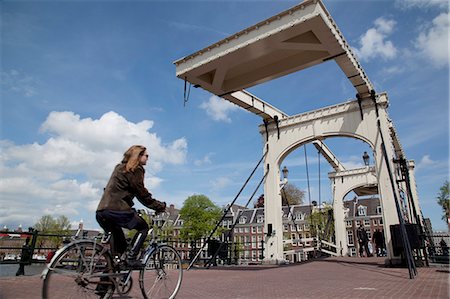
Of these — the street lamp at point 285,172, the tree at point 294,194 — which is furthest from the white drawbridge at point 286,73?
the tree at point 294,194

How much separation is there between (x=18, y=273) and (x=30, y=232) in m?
0.90

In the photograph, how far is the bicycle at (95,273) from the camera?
2590 millimetres

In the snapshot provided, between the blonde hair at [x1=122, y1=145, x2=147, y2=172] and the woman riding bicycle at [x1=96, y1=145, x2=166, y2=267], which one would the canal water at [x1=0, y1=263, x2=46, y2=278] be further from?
the blonde hair at [x1=122, y1=145, x2=147, y2=172]

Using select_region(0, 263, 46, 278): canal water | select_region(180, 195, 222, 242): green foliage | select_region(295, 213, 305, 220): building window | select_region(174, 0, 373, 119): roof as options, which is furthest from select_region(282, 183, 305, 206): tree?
select_region(0, 263, 46, 278): canal water

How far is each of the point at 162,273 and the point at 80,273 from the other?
1.07 metres

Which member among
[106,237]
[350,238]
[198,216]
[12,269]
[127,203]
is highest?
[198,216]

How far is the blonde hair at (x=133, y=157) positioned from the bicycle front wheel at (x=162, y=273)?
108 centimetres

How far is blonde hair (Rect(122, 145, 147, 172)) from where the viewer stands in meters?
3.24

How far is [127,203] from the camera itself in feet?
10.4

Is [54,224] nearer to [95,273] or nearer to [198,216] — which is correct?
[198,216]

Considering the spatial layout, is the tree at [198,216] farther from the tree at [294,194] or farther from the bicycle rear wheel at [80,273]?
the bicycle rear wheel at [80,273]

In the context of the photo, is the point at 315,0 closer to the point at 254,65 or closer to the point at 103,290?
the point at 254,65

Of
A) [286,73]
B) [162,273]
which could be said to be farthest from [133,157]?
[286,73]

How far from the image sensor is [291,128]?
38.7 feet
